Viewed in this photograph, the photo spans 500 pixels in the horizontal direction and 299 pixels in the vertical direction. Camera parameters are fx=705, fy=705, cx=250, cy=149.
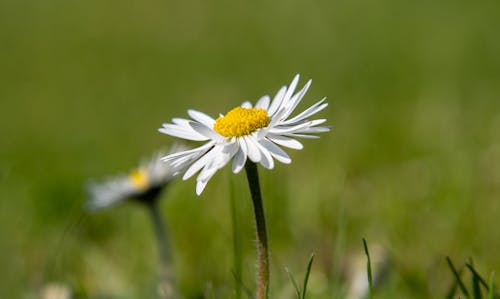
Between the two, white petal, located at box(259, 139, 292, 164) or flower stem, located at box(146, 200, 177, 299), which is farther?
flower stem, located at box(146, 200, 177, 299)

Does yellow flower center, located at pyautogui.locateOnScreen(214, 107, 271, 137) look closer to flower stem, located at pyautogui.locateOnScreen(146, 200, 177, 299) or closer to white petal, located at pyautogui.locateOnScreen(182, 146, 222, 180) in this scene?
white petal, located at pyautogui.locateOnScreen(182, 146, 222, 180)

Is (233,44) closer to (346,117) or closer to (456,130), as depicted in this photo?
(346,117)

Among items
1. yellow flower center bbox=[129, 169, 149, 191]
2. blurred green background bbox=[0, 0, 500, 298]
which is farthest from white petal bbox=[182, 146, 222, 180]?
yellow flower center bbox=[129, 169, 149, 191]

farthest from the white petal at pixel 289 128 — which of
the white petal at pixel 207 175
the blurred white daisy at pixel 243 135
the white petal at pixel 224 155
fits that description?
the white petal at pixel 207 175

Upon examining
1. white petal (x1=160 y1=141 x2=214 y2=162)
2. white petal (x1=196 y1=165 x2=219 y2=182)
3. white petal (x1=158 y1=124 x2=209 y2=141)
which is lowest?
white petal (x1=196 y1=165 x2=219 y2=182)

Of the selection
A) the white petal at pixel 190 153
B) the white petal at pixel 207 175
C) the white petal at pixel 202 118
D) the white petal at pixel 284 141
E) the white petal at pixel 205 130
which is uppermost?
the white petal at pixel 202 118

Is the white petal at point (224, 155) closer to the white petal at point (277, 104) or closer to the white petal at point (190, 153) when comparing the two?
the white petal at point (190, 153)

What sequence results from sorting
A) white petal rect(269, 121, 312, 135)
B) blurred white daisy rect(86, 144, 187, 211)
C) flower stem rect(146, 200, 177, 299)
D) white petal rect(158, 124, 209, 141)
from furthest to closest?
blurred white daisy rect(86, 144, 187, 211) → flower stem rect(146, 200, 177, 299) → white petal rect(158, 124, 209, 141) → white petal rect(269, 121, 312, 135)
